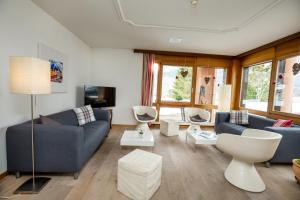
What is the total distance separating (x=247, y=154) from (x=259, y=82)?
333 centimetres

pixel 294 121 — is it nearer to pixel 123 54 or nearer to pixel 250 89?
pixel 250 89

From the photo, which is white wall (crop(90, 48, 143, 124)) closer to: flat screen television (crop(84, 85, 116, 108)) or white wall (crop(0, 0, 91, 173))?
flat screen television (crop(84, 85, 116, 108))

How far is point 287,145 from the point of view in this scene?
106 inches

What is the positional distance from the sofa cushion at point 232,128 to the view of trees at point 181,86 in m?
1.65

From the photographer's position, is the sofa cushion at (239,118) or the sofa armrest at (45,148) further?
the sofa cushion at (239,118)

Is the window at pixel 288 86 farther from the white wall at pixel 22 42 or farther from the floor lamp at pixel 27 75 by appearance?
the white wall at pixel 22 42

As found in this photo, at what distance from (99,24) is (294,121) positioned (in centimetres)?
445

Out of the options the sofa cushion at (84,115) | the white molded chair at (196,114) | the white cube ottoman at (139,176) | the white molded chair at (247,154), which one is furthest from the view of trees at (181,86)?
the white cube ottoman at (139,176)

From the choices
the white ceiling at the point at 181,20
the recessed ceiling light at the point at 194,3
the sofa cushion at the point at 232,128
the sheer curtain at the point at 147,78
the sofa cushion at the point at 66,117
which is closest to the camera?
the recessed ceiling light at the point at 194,3

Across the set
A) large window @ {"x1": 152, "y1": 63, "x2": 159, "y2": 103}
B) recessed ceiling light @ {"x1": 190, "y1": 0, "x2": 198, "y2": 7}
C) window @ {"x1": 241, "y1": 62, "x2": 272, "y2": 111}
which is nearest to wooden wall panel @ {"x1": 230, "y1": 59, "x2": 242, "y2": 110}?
window @ {"x1": 241, "y1": 62, "x2": 272, "y2": 111}

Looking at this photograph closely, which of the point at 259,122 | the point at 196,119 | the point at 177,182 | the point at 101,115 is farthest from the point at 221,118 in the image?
the point at 101,115

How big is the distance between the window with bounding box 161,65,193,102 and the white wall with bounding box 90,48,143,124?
87cm

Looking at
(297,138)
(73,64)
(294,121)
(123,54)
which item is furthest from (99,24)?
(294,121)

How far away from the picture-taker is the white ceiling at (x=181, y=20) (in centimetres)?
234
